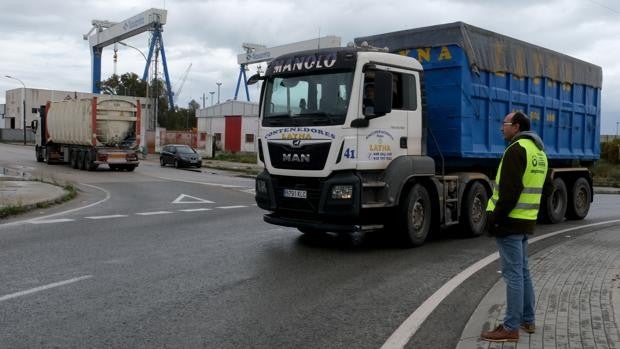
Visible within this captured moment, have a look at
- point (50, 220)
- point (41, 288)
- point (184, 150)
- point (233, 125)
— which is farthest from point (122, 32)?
point (41, 288)

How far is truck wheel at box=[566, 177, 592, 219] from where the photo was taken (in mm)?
14058

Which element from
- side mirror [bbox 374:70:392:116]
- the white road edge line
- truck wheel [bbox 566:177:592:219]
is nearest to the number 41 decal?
side mirror [bbox 374:70:392:116]

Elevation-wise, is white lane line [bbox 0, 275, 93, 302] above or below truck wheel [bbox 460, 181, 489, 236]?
below

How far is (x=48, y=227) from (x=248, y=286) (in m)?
6.19

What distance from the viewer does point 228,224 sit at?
12.1m

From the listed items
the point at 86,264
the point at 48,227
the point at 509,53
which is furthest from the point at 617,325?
the point at 48,227

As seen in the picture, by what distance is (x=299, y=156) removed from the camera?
9008mm

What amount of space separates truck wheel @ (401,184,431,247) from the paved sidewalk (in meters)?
1.71

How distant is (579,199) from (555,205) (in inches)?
49.7

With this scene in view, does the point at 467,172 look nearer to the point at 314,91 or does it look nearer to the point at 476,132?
the point at 476,132

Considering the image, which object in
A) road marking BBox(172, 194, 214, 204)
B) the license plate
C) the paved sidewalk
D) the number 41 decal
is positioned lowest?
road marking BBox(172, 194, 214, 204)

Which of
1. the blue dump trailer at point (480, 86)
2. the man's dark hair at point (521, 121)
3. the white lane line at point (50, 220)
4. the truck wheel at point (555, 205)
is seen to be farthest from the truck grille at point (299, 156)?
the truck wheel at point (555, 205)

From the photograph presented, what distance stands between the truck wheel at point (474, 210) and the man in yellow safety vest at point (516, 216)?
5736mm

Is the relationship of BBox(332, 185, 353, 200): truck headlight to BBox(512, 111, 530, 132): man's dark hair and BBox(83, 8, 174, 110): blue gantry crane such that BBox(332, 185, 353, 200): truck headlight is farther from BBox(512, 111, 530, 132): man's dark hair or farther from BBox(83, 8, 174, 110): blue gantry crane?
BBox(83, 8, 174, 110): blue gantry crane
